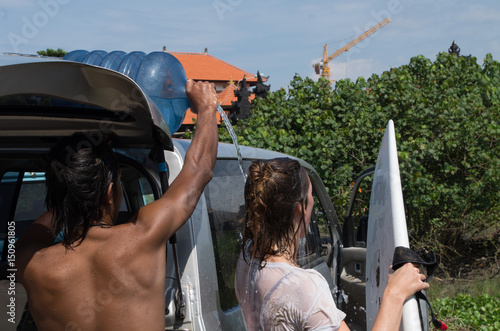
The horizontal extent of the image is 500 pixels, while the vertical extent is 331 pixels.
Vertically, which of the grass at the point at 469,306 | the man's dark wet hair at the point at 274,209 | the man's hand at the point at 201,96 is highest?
the man's hand at the point at 201,96

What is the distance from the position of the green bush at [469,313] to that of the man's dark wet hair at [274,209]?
3724 mm

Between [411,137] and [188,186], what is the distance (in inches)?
247

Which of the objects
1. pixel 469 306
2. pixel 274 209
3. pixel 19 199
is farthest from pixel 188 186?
pixel 469 306

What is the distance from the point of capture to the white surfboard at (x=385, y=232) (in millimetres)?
1897

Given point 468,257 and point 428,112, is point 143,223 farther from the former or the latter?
point 468,257

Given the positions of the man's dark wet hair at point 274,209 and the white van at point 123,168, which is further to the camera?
the man's dark wet hair at point 274,209

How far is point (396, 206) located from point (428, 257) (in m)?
0.27

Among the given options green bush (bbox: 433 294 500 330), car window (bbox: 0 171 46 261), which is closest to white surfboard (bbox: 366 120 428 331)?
car window (bbox: 0 171 46 261)

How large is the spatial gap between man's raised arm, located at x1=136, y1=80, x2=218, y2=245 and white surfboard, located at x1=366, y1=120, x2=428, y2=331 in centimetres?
82

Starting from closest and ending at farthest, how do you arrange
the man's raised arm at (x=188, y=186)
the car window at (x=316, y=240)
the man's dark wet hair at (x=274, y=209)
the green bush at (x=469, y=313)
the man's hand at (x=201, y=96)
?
the man's raised arm at (x=188, y=186) < the man's dark wet hair at (x=274, y=209) < the man's hand at (x=201, y=96) < the car window at (x=316, y=240) < the green bush at (x=469, y=313)

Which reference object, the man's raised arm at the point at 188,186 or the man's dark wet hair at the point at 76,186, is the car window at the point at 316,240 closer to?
the man's raised arm at the point at 188,186

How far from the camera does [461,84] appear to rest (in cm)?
871

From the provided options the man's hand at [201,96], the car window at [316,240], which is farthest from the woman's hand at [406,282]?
the car window at [316,240]

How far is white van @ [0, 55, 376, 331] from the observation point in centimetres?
156
